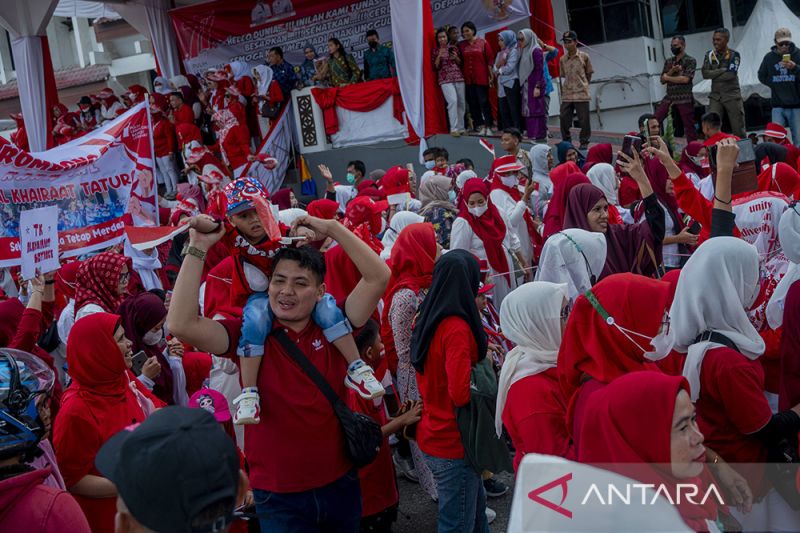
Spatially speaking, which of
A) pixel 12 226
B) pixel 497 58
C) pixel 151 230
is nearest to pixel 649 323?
pixel 151 230

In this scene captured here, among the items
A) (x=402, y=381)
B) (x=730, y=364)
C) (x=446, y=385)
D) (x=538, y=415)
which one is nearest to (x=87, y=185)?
(x=402, y=381)

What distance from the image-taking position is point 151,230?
3.40 metres

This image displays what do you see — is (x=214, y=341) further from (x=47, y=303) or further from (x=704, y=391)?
(x=47, y=303)

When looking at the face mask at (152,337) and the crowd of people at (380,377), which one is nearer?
the crowd of people at (380,377)

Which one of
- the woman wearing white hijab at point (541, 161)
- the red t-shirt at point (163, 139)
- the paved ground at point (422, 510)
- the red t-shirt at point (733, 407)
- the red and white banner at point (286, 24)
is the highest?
the red and white banner at point (286, 24)

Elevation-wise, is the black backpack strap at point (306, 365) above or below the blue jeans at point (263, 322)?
below

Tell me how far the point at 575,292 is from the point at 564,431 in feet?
7.41

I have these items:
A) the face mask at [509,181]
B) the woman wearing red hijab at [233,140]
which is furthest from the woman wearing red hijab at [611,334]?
the woman wearing red hijab at [233,140]

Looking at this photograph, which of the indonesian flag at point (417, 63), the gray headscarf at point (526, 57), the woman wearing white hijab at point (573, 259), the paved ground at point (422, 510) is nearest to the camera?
the paved ground at point (422, 510)

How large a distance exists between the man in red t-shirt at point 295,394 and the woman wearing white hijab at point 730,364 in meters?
1.22

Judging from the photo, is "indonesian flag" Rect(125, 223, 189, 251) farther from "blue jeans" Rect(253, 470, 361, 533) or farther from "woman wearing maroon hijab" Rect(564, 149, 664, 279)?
"woman wearing maroon hijab" Rect(564, 149, 664, 279)

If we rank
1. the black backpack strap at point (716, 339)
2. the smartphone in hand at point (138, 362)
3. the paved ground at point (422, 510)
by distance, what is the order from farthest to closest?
1. the paved ground at point (422, 510)
2. the smartphone in hand at point (138, 362)
3. the black backpack strap at point (716, 339)

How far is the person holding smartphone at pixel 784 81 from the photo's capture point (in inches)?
460

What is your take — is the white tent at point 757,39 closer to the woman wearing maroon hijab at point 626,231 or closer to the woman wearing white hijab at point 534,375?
the woman wearing maroon hijab at point 626,231
